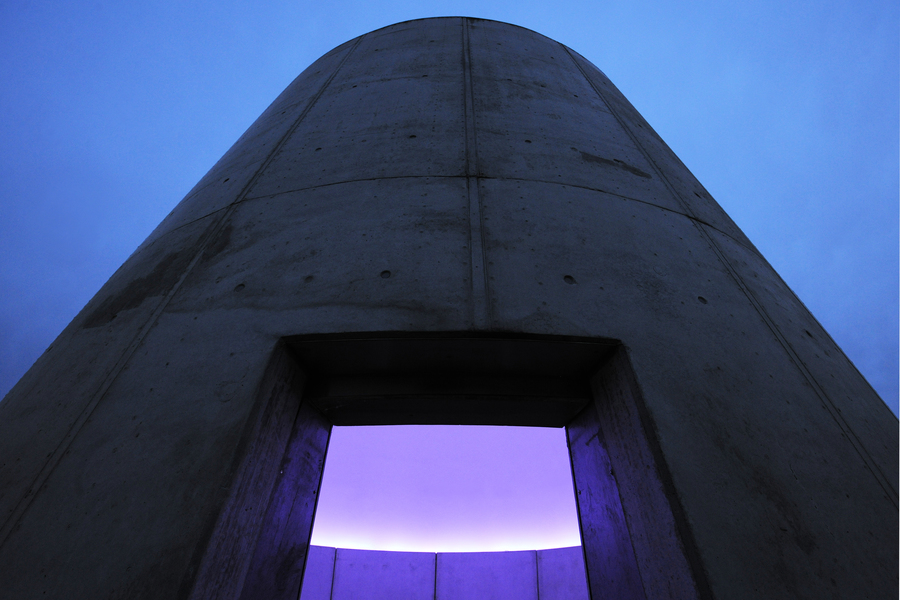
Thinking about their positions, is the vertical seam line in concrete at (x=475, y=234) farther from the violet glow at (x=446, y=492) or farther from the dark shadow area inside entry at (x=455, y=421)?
the violet glow at (x=446, y=492)

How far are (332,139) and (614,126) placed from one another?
95.0 inches

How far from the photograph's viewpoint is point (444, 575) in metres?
8.03

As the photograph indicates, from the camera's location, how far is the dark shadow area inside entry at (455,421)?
1967 millimetres

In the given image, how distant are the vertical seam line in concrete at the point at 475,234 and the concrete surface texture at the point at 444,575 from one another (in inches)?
284

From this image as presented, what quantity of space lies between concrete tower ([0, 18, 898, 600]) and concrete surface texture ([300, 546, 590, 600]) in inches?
231

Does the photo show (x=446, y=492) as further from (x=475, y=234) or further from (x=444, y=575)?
(x=475, y=234)

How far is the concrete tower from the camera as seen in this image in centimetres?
178

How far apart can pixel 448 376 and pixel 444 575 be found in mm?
6928

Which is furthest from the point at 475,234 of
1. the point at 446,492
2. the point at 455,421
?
the point at 446,492

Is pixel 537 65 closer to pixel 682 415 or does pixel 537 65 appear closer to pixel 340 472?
pixel 682 415

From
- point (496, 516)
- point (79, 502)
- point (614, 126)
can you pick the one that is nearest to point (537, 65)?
point (614, 126)

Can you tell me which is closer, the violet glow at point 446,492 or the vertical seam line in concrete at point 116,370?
the vertical seam line in concrete at point 116,370

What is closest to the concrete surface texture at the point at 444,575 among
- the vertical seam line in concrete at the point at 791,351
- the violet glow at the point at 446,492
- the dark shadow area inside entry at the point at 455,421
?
the violet glow at the point at 446,492

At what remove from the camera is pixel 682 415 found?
6.69 ft
